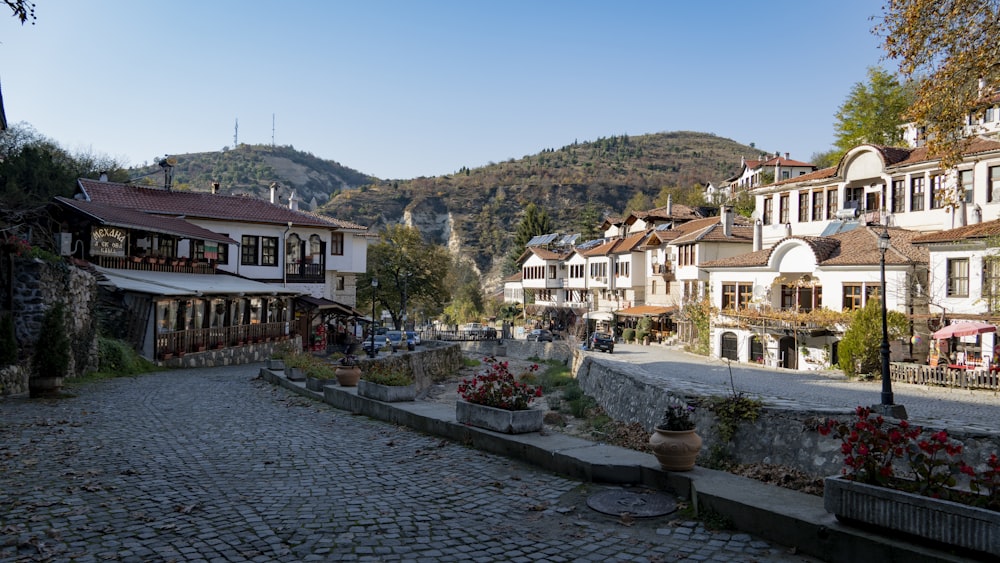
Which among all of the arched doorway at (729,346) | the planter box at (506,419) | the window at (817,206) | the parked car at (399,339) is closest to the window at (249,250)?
the parked car at (399,339)

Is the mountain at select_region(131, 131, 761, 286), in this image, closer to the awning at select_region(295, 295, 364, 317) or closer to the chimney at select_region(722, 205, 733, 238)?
the chimney at select_region(722, 205, 733, 238)

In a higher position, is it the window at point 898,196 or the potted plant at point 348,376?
the window at point 898,196

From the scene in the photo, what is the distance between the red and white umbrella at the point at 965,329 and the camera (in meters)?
25.0

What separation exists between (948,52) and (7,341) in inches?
861

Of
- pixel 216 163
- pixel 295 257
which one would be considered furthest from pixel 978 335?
pixel 216 163

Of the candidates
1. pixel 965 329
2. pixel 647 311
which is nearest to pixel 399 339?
pixel 647 311

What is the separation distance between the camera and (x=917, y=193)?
35938 mm

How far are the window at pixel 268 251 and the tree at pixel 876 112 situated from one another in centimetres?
4711

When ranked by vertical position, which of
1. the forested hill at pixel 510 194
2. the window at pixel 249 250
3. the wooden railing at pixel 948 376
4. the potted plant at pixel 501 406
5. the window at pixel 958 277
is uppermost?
the forested hill at pixel 510 194

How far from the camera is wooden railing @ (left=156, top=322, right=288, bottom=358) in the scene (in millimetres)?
26047

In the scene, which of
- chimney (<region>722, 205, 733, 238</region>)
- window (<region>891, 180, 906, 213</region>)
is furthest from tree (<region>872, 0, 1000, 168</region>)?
chimney (<region>722, 205, 733, 238</region>)

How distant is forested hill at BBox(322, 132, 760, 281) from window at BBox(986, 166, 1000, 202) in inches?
2544

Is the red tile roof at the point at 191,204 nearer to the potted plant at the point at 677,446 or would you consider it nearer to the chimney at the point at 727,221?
the chimney at the point at 727,221

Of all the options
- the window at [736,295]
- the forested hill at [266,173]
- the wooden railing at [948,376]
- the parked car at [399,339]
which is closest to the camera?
the wooden railing at [948,376]
